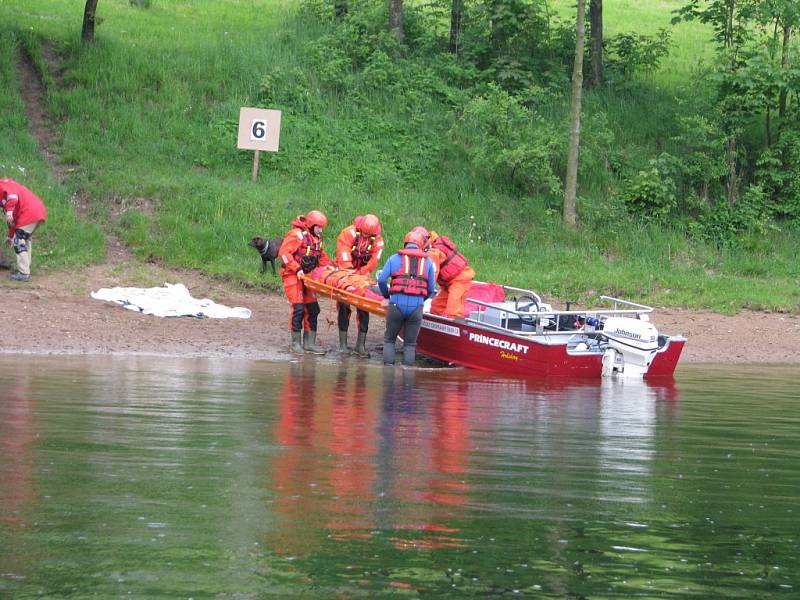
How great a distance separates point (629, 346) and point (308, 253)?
450 cm

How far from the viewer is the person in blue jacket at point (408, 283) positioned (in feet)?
55.7

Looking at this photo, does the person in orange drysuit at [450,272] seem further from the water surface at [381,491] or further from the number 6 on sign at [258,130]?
the number 6 on sign at [258,130]

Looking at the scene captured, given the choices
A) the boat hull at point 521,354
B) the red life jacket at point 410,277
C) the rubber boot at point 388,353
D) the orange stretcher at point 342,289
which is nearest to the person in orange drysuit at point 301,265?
the orange stretcher at point 342,289

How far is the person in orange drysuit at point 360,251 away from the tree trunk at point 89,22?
12846 millimetres

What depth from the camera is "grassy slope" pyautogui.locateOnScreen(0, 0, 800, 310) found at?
23.0m

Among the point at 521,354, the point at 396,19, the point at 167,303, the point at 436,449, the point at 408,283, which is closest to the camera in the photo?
the point at 436,449

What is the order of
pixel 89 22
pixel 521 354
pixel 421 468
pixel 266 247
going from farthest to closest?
pixel 89 22 → pixel 266 247 → pixel 521 354 → pixel 421 468

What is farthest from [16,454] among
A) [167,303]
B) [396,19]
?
[396,19]

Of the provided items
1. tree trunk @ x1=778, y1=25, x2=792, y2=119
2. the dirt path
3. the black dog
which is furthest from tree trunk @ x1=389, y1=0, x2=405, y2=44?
the black dog

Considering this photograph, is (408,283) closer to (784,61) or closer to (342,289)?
(342,289)

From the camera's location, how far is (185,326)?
19.0 m

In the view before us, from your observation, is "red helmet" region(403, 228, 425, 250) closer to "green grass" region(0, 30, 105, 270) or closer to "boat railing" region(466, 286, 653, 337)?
"boat railing" region(466, 286, 653, 337)

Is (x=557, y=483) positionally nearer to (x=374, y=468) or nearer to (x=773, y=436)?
(x=374, y=468)

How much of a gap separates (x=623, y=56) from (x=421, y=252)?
17.0 m
